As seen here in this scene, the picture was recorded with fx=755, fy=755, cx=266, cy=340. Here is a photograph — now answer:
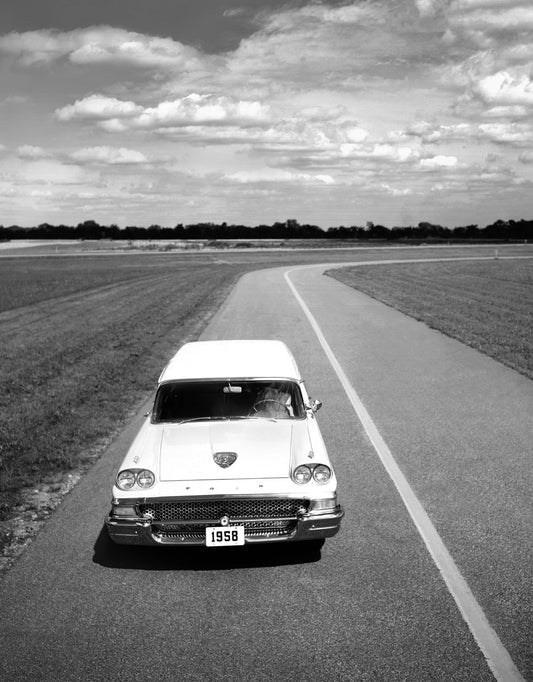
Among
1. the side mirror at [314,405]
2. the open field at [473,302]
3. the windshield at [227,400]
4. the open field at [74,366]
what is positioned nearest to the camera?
the windshield at [227,400]

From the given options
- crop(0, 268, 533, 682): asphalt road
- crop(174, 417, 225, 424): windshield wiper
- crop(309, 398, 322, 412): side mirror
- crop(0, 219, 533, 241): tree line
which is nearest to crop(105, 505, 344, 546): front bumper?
crop(0, 268, 533, 682): asphalt road

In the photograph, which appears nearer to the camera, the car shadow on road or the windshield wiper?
the car shadow on road

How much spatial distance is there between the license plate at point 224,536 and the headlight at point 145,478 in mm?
580

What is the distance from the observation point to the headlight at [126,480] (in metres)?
5.82

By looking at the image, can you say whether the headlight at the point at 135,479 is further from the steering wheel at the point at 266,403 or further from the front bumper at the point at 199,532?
the steering wheel at the point at 266,403

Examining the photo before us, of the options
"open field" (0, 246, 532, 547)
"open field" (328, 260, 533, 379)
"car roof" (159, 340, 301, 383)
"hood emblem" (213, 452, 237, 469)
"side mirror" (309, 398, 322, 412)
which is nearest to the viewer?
"hood emblem" (213, 452, 237, 469)

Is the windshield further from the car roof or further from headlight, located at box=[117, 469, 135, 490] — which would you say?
headlight, located at box=[117, 469, 135, 490]

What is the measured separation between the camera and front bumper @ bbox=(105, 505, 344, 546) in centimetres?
563

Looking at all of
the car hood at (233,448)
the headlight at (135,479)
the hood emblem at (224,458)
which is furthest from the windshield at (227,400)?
the headlight at (135,479)

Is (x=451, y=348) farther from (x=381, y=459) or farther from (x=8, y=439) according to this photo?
(x=8, y=439)

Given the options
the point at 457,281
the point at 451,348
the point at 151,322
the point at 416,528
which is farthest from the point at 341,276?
the point at 416,528

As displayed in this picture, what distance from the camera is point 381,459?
829 cm

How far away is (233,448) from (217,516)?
619mm

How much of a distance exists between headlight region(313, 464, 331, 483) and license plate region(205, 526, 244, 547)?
717 mm
